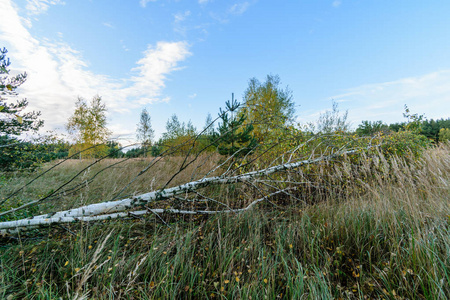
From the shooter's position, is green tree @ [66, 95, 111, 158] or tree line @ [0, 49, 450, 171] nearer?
tree line @ [0, 49, 450, 171]

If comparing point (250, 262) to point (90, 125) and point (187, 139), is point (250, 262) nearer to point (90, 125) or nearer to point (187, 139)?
point (187, 139)

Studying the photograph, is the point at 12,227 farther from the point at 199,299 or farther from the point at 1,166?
the point at 1,166

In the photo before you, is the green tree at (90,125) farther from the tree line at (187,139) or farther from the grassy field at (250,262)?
the grassy field at (250,262)

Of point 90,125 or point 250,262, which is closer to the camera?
point 250,262

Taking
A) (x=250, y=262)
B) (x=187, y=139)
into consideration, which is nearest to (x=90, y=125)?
(x=187, y=139)

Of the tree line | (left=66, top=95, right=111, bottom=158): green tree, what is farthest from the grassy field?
(left=66, top=95, right=111, bottom=158): green tree

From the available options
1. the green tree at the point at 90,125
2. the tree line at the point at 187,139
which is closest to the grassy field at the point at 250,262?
the tree line at the point at 187,139

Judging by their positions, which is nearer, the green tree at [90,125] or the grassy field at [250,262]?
the grassy field at [250,262]

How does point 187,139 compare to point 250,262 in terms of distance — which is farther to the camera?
point 187,139

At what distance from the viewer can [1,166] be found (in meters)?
5.97

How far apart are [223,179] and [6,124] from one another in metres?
6.51

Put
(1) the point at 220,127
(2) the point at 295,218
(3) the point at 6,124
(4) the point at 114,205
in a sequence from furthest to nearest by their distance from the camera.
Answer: (1) the point at 220,127 < (3) the point at 6,124 < (2) the point at 295,218 < (4) the point at 114,205

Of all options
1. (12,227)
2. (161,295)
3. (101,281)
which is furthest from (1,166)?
(161,295)

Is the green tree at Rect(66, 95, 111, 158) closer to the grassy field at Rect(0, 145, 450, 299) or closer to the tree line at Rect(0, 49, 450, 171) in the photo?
the tree line at Rect(0, 49, 450, 171)
